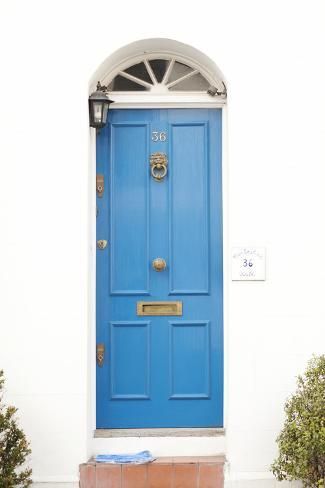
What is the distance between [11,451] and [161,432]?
1220mm

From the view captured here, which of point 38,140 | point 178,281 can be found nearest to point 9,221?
point 38,140

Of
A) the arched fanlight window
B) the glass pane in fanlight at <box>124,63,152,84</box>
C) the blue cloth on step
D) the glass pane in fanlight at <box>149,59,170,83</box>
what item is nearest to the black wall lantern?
the arched fanlight window

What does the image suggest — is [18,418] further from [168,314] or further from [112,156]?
[112,156]

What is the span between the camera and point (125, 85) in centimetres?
620

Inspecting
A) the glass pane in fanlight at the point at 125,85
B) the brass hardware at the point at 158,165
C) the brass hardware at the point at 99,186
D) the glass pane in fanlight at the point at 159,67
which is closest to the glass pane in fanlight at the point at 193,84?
the glass pane in fanlight at the point at 159,67

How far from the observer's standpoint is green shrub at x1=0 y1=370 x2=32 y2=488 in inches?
205

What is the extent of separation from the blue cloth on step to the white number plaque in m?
1.43

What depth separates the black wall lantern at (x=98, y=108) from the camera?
5.91m

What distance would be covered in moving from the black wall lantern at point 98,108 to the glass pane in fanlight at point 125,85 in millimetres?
270

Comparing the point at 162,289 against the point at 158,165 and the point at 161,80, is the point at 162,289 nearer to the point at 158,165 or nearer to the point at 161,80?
the point at 158,165

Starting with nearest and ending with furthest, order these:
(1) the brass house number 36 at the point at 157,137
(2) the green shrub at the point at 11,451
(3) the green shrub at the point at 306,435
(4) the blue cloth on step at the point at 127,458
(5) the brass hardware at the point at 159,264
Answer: (3) the green shrub at the point at 306,435 < (2) the green shrub at the point at 11,451 < (4) the blue cloth on step at the point at 127,458 < (5) the brass hardware at the point at 159,264 < (1) the brass house number 36 at the point at 157,137

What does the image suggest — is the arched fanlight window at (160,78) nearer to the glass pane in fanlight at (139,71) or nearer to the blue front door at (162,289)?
the glass pane in fanlight at (139,71)

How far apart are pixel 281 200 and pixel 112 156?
4.40ft

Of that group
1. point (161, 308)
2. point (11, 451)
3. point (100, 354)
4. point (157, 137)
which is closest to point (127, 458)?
point (100, 354)
